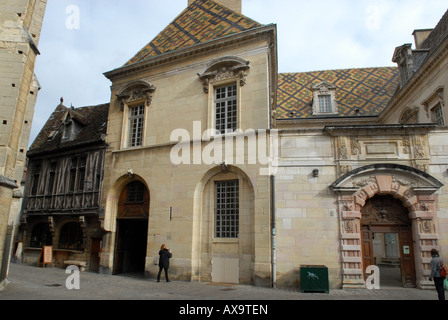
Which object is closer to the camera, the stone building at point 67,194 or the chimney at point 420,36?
the stone building at point 67,194

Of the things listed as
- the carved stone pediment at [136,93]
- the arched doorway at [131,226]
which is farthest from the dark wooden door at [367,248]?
the carved stone pediment at [136,93]

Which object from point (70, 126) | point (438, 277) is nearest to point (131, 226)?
point (70, 126)

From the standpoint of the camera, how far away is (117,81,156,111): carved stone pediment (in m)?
13.9

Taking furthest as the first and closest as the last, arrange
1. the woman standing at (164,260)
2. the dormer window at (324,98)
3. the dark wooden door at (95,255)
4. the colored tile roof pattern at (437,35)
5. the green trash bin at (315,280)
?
the dormer window at (324,98) < the colored tile roof pattern at (437,35) < the dark wooden door at (95,255) < the woman standing at (164,260) < the green trash bin at (315,280)

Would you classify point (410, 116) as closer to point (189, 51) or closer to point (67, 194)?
point (189, 51)

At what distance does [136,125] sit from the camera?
14.3 meters

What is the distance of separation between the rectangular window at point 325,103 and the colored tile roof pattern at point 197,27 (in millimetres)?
8156

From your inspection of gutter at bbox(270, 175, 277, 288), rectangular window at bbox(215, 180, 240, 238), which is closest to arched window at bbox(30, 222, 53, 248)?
rectangular window at bbox(215, 180, 240, 238)

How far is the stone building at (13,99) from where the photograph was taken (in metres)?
8.70

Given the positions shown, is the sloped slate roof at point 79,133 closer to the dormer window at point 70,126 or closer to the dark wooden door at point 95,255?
the dormer window at point 70,126

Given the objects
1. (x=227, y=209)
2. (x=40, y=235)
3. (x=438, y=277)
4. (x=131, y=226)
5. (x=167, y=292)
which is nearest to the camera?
(x=438, y=277)

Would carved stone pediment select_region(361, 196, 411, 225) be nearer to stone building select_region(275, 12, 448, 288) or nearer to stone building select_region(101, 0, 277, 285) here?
stone building select_region(275, 12, 448, 288)

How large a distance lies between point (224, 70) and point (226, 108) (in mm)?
1520

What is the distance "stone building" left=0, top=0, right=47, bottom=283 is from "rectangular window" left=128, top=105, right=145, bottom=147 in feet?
14.8
